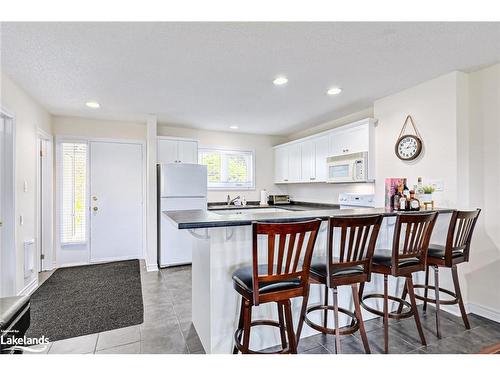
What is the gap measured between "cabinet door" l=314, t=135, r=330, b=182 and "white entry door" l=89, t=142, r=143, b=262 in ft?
10.1

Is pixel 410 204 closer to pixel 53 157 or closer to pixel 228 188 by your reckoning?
pixel 228 188

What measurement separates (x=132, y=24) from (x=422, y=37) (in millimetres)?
2118

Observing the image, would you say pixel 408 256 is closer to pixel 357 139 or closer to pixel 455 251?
pixel 455 251

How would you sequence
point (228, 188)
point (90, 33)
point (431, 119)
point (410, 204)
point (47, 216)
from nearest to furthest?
point (90, 33) → point (410, 204) → point (431, 119) → point (47, 216) → point (228, 188)

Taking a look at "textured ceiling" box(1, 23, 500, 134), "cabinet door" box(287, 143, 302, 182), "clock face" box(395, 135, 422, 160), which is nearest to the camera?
"textured ceiling" box(1, 23, 500, 134)

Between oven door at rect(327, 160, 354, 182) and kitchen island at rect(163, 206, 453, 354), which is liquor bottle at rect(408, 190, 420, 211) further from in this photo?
oven door at rect(327, 160, 354, 182)

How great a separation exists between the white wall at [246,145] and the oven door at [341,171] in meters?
1.87

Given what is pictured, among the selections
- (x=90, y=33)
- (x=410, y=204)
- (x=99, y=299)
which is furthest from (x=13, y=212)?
(x=410, y=204)

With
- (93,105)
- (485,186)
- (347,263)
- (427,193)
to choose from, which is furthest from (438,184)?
(93,105)

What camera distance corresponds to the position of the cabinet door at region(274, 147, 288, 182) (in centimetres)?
537

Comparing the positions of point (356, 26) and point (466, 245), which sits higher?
point (356, 26)

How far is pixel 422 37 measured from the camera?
2.00 m

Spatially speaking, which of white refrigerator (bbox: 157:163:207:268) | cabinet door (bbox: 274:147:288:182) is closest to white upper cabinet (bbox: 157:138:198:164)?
white refrigerator (bbox: 157:163:207:268)

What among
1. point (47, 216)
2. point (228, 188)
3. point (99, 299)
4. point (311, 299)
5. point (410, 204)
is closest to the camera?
point (311, 299)
